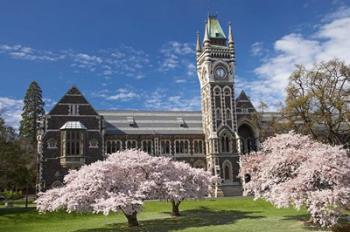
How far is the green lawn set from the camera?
1001 inches

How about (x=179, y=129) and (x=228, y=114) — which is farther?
(x=179, y=129)

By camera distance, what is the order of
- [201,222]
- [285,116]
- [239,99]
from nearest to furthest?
[201,222] → [285,116] → [239,99]

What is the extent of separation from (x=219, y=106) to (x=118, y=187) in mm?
39361

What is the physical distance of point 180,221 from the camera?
29984 mm

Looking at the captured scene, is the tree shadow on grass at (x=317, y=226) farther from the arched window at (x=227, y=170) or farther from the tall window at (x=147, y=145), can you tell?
the tall window at (x=147, y=145)

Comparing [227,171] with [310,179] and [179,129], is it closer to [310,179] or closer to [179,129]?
[179,129]

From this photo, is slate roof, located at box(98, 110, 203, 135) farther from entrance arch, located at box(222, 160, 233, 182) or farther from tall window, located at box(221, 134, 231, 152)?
entrance arch, located at box(222, 160, 233, 182)

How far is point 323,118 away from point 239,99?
26491mm

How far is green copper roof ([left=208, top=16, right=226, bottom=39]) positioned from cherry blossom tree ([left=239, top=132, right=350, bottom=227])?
40471 millimetres

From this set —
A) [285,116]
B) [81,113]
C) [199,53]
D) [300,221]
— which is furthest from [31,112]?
[300,221]

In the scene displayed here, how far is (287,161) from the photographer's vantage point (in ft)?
88.9

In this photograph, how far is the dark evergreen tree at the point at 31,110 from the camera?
8312cm

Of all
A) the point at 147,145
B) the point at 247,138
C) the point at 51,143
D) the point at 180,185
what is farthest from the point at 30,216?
the point at 247,138

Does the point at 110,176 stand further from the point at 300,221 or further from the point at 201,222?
the point at 300,221
